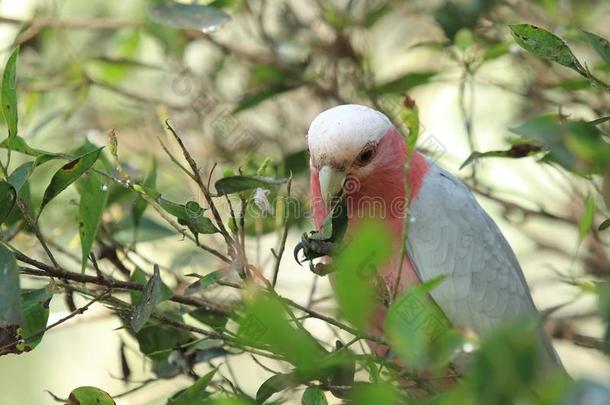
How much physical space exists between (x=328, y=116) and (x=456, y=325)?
Answer: 0.77 m

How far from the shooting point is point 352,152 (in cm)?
256

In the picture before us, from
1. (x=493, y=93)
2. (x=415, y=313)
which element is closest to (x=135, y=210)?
(x=415, y=313)

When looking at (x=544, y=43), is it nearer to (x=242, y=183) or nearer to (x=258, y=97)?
(x=242, y=183)

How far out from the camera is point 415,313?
1369 millimetres

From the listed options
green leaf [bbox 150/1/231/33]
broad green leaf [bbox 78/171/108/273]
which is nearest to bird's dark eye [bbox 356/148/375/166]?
green leaf [bbox 150/1/231/33]

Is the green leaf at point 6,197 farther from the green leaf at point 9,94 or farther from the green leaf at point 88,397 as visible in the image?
the green leaf at point 88,397

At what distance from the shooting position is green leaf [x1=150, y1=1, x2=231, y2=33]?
8.96 ft

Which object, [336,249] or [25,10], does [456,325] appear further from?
[25,10]

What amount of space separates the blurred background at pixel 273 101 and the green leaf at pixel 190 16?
0.03m

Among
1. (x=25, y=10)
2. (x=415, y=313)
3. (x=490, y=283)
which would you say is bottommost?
(x=415, y=313)

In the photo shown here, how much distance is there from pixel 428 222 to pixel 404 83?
76 centimetres

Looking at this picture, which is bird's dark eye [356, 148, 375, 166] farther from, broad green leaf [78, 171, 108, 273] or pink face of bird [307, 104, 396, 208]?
broad green leaf [78, 171, 108, 273]

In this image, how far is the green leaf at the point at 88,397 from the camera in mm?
1736

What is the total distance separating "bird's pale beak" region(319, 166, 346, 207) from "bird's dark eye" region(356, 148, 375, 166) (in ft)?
0.29
